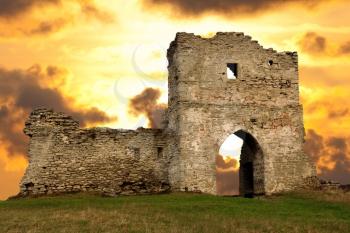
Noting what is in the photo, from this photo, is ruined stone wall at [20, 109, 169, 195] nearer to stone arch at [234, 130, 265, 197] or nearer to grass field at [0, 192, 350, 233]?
grass field at [0, 192, 350, 233]

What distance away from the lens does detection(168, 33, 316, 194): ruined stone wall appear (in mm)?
32250

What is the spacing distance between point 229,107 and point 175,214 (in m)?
10.5

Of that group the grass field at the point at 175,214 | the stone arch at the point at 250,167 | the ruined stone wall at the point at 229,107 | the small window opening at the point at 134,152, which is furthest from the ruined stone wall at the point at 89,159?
the stone arch at the point at 250,167

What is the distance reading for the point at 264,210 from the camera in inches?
1023

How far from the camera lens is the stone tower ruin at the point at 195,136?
32156 millimetres

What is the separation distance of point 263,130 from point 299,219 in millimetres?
10246

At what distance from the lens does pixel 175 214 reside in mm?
23797

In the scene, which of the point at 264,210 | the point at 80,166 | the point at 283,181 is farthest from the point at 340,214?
the point at 80,166

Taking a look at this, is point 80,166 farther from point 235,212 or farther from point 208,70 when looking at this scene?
point 235,212

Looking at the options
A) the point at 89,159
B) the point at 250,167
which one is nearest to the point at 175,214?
the point at 89,159

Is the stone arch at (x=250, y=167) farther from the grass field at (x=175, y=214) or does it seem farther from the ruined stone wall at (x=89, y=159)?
the ruined stone wall at (x=89, y=159)

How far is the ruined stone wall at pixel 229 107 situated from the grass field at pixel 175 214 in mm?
2484

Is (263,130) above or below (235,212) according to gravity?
above

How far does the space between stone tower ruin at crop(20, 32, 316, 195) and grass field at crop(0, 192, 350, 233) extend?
2.12 m
